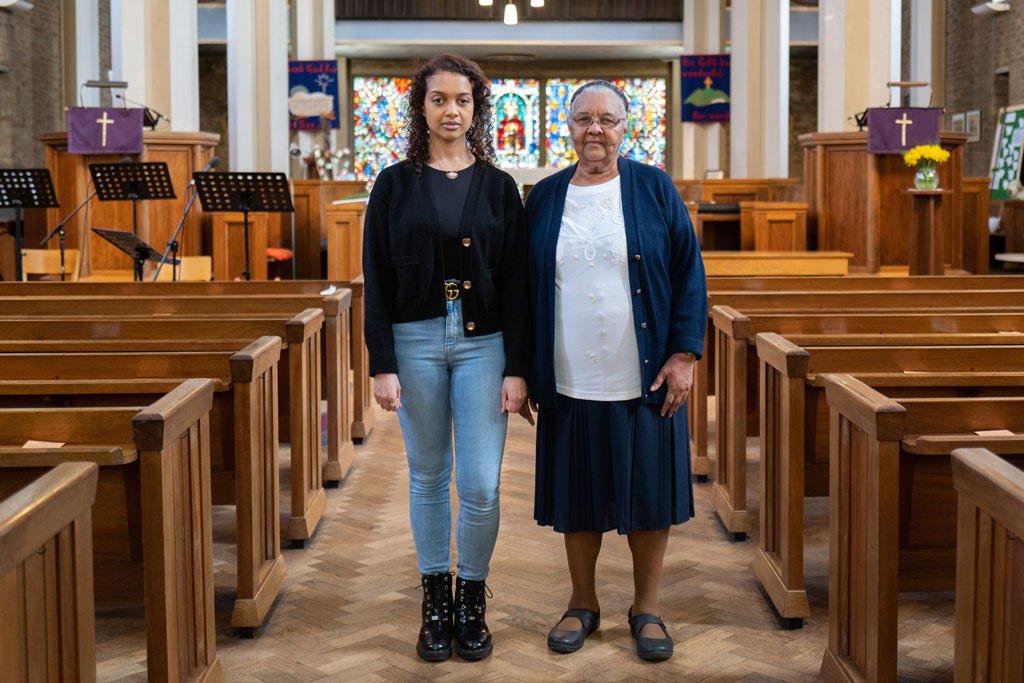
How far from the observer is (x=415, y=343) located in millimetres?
2789

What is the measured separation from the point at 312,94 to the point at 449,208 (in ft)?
42.2

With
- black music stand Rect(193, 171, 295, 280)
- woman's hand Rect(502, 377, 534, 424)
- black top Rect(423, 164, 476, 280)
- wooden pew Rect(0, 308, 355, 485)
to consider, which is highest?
black music stand Rect(193, 171, 295, 280)

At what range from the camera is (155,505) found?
2.33 meters

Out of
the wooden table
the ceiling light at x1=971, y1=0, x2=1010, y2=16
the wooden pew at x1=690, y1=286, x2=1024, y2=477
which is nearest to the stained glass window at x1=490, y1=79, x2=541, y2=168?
the ceiling light at x1=971, y1=0, x2=1010, y2=16

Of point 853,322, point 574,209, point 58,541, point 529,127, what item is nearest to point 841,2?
point 853,322

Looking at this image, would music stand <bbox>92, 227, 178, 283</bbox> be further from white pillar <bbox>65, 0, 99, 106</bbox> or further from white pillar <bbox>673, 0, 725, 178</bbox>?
white pillar <bbox>673, 0, 725, 178</bbox>

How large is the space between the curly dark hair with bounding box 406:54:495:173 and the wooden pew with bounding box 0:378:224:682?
78cm

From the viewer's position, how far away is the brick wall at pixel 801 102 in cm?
1973

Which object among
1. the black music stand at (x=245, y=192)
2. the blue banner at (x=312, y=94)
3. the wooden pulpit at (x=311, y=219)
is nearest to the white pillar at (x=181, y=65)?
the wooden pulpit at (x=311, y=219)

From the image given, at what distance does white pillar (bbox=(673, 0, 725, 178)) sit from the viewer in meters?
16.6

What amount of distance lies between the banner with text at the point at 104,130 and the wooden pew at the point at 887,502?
7349mm

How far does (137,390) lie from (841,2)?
809cm

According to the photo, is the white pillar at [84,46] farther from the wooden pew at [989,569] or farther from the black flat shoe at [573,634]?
the wooden pew at [989,569]

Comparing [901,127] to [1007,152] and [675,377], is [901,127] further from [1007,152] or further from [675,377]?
[675,377]
